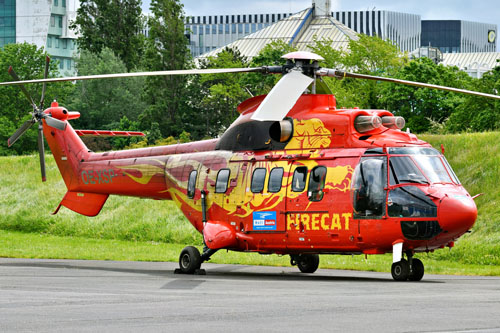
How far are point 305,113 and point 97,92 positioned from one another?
77.7m

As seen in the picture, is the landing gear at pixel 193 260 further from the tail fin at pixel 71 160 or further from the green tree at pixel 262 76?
the green tree at pixel 262 76

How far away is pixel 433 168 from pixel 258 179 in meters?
4.48

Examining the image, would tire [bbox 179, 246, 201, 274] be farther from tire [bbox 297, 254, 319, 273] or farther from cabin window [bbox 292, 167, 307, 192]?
cabin window [bbox 292, 167, 307, 192]

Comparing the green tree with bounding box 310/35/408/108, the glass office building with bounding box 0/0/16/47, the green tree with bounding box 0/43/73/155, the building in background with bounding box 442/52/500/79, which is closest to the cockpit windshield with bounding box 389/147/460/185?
the green tree with bounding box 310/35/408/108

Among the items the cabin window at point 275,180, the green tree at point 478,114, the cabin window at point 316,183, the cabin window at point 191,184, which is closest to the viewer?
the cabin window at point 316,183

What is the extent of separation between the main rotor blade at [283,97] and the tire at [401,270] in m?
4.10

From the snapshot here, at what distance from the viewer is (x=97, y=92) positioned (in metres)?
94.9

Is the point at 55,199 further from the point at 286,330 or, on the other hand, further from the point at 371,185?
the point at 286,330

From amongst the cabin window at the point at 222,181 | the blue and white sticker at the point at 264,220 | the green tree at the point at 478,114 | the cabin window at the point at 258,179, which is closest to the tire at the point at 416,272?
the blue and white sticker at the point at 264,220

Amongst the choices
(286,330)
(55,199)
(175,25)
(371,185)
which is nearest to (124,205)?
(55,199)

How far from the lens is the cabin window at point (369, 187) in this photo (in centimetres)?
1789

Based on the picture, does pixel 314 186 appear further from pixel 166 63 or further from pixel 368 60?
pixel 166 63

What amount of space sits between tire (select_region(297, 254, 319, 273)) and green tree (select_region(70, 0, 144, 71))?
81.7 m

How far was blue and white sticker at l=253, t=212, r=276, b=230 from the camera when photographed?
1989 cm
